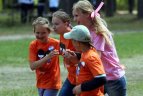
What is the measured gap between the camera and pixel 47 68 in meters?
7.39

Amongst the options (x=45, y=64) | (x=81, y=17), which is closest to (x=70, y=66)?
(x=45, y=64)

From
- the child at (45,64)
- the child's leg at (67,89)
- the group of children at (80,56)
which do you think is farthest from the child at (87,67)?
the child at (45,64)

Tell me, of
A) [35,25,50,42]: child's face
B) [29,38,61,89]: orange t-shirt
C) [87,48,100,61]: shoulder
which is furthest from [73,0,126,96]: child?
[29,38,61,89]: orange t-shirt

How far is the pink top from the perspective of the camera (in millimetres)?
6258

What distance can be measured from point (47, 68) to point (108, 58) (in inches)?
48.0

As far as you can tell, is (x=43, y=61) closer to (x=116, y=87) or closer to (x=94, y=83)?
(x=116, y=87)

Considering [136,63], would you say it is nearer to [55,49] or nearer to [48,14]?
[55,49]

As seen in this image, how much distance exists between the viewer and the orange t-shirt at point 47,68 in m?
7.37

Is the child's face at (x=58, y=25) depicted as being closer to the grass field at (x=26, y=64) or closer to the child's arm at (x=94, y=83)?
the child's arm at (x=94, y=83)

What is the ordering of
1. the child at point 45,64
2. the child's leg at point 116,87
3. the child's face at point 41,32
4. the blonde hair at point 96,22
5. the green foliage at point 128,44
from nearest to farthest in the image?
the blonde hair at point 96,22
the child's leg at point 116,87
the child's face at point 41,32
the child at point 45,64
the green foliage at point 128,44

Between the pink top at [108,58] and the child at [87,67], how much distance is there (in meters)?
0.40

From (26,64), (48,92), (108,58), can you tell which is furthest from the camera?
(26,64)

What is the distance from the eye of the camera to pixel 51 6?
105ft

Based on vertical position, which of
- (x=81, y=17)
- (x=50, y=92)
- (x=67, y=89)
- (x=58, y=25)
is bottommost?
(x=50, y=92)
